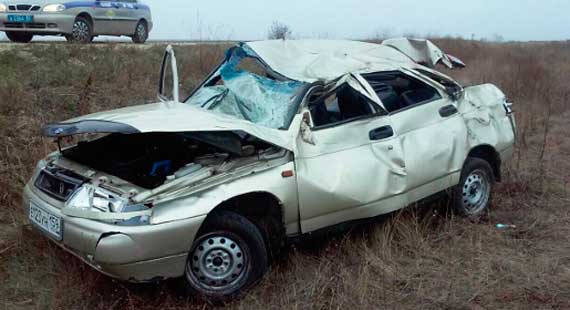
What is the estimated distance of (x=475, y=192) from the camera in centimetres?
530

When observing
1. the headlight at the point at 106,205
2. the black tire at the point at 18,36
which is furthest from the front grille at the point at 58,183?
the black tire at the point at 18,36

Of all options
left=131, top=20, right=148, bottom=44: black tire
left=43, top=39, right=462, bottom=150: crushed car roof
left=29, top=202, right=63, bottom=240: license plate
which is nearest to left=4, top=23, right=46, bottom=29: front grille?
left=131, top=20, right=148, bottom=44: black tire

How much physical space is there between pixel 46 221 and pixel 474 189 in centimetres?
368

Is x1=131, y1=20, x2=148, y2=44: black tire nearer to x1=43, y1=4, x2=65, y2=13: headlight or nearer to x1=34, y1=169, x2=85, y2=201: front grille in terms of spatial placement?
x1=43, y1=4, x2=65, y2=13: headlight

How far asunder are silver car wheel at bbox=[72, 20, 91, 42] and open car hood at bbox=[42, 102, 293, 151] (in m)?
6.92

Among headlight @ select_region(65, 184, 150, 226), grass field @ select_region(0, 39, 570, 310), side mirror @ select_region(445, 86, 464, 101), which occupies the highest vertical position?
side mirror @ select_region(445, 86, 464, 101)

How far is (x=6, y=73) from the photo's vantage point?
7.52 m

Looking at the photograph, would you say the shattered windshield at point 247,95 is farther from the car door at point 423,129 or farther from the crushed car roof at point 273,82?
the car door at point 423,129

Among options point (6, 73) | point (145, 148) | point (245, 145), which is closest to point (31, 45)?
point (6, 73)

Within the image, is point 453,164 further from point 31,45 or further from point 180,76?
point 31,45

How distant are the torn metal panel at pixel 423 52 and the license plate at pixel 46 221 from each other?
3.78 meters

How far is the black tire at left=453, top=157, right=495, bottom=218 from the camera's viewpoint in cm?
511

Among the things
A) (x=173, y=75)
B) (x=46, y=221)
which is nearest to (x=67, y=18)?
(x=173, y=75)

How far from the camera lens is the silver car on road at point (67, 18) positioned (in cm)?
971
